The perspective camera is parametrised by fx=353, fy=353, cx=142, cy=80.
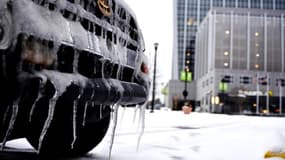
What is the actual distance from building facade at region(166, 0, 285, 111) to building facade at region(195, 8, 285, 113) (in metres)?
24.3

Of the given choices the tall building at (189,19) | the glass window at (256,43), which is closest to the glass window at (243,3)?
the tall building at (189,19)

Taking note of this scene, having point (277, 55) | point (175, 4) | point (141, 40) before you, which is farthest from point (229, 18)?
point (141, 40)

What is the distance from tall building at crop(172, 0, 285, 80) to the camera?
319ft

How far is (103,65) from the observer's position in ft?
10.5

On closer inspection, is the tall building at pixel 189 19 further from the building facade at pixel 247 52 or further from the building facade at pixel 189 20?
the building facade at pixel 247 52

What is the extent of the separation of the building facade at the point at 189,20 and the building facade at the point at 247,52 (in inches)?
957

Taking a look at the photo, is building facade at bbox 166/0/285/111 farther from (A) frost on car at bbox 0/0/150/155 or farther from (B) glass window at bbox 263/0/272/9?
(A) frost on car at bbox 0/0/150/155

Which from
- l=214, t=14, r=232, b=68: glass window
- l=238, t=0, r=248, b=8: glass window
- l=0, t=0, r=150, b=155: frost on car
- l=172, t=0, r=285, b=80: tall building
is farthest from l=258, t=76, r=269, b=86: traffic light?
l=238, t=0, r=248, b=8: glass window

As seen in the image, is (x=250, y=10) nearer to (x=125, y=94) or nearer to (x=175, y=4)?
(x=175, y=4)

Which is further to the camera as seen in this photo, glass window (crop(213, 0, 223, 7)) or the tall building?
glass window (crop(213, 0, 223, 7))

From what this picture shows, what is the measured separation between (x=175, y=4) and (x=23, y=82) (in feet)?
340

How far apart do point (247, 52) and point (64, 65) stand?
69.9 metres

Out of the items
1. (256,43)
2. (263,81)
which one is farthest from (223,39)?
(263,81)

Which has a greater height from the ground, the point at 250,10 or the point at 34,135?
the point at 250,10
